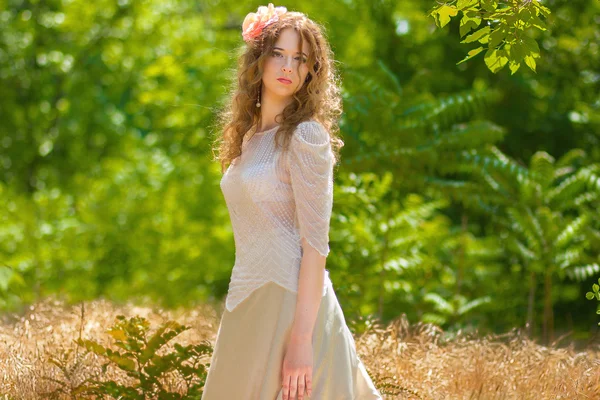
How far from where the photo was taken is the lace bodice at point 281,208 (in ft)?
8.34

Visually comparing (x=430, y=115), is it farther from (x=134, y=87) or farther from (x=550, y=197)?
(x=134, y=87)

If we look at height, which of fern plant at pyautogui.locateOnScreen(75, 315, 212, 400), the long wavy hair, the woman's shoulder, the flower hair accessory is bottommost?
fern plant at pyautogui.locateOnScreen(75, 315, 212, 400)

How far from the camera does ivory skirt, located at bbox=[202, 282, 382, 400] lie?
8.39 feet

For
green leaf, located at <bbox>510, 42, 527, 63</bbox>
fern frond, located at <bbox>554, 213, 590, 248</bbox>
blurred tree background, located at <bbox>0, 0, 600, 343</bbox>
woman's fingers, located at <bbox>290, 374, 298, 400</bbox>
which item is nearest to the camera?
woman's fingers, located at <bbox>290, 374, 298, 400</bbox>

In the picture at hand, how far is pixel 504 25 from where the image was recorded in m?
2.98

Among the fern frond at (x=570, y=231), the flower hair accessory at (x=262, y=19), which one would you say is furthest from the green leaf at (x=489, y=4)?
the fern frond at (x=570, y=231)

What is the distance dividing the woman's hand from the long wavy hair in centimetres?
62

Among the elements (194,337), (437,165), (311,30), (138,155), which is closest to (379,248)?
(437,165)

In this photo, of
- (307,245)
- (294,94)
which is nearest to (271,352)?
(307,245)

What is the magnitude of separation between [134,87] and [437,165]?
6.18 meters

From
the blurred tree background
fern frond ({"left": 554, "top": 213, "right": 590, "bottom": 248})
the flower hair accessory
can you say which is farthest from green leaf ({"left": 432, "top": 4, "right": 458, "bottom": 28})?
fern frond ({"left": 554, "top": 213, "right": 590, "bottom": 248})

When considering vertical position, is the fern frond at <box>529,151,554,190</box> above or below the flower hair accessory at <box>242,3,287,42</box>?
above

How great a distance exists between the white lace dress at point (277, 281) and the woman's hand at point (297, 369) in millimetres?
59

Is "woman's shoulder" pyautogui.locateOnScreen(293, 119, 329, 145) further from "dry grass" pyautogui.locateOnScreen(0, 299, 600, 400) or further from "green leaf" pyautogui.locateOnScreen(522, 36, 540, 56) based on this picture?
"dry grass" pyautogui.locateOnScreen(0, 299, 600, 400)
